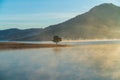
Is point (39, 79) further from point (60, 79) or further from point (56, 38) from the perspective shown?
point (56, 38)

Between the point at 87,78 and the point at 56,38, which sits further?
the point at 56,38

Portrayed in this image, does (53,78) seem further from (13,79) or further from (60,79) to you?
(13,79)

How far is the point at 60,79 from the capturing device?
29656 mm

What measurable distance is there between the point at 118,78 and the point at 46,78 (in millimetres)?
7419

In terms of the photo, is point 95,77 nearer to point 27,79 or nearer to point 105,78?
point 105,78

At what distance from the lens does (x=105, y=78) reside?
1192 inches

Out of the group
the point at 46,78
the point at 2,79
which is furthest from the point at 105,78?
the point at 2,79

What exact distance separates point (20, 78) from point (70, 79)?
525cm

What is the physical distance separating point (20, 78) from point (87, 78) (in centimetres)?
693

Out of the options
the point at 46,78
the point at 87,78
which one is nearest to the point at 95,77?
the point at 87,78

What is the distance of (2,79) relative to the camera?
30.1 metres

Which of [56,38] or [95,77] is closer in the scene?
[95,77]

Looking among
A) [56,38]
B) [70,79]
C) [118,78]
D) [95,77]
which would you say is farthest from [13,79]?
[56,38]

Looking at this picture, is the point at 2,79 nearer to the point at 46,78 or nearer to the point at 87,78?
the point at 46,78
